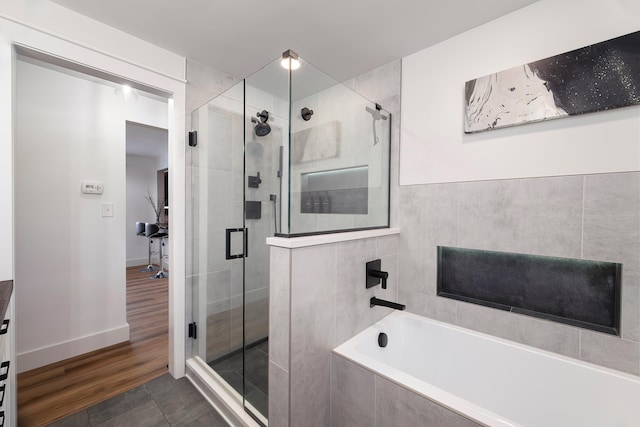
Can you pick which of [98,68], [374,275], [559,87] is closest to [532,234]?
[559,87]

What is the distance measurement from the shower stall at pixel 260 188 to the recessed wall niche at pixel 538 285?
0.64m

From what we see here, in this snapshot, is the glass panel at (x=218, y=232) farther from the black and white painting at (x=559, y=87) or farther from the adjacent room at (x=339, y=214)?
the black and white painting at (x=559, y=87)

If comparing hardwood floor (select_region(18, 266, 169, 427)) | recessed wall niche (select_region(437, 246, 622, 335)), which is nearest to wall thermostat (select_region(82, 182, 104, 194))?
hardwood floor (select_region(18, 266, 169, 427))

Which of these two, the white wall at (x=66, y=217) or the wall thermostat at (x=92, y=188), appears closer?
the white wall at (x=66, y=217)

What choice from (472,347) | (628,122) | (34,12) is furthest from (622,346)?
(34,12)

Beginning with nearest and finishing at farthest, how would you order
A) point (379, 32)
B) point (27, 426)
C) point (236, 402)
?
point (27, 426)
point (236, 402)
point (379, 32)

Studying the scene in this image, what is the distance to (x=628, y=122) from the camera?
1252 millimetres

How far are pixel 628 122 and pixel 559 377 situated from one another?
1.29 metres

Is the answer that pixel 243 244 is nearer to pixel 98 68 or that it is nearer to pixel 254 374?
pixel 254 374

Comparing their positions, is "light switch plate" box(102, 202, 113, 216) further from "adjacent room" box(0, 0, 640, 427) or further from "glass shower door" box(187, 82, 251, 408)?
"glass shower door" box(187, 82, 251, 408)

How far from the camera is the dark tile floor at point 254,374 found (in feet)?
4.82

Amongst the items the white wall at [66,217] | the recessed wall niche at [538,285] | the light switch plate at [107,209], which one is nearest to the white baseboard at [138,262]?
the white wall at [66,217]

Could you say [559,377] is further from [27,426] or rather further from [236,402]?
[27,426]

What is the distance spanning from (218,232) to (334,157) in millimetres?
1001
